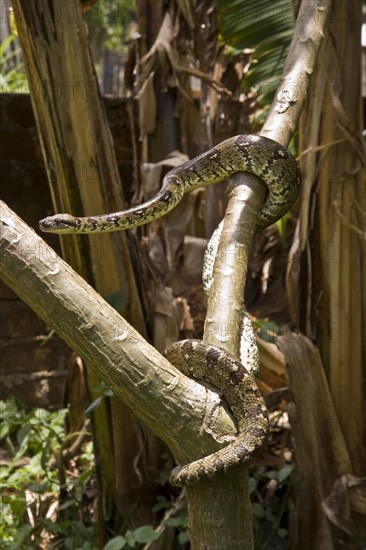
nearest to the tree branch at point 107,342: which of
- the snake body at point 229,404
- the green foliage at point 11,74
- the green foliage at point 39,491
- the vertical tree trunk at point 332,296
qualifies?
the snake body at point 229,404

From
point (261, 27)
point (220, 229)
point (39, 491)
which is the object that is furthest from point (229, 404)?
point (261, 27)

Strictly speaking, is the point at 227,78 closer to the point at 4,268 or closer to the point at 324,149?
the point at 324,149

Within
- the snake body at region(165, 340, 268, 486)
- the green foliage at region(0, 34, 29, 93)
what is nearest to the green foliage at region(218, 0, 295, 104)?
the green foliage at region(0, 34, 29, 93)

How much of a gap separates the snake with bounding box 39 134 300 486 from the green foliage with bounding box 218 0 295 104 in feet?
5.91

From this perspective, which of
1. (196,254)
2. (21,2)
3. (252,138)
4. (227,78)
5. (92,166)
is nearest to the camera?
(252,138)

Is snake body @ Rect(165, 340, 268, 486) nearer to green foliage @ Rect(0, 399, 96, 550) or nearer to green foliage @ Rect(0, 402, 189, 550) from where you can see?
green foliage @ Rect(0, 402, 189, 550)

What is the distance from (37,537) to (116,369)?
2.33 meters

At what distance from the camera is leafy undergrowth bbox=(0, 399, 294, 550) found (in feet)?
11.8

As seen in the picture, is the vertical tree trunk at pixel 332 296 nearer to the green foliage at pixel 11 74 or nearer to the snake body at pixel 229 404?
the snake body at pixel 229 404

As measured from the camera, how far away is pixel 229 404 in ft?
6.17

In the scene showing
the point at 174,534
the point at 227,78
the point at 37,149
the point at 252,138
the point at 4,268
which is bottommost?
the point at 174,534

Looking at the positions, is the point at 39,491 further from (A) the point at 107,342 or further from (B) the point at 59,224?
(A) the point at 107,342

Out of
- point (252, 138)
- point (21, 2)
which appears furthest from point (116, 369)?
point (21, 2)

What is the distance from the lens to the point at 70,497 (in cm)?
403
